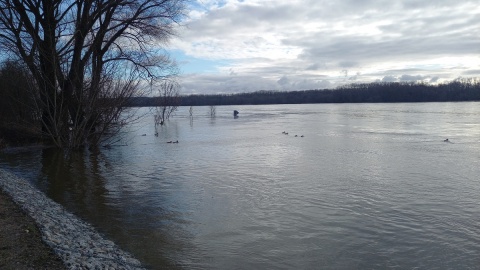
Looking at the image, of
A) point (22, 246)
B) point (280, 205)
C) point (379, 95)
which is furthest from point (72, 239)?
point (379, 95)

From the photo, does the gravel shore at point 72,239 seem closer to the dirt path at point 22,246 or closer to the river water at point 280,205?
the dirt path at point 22,246

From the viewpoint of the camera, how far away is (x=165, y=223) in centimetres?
906

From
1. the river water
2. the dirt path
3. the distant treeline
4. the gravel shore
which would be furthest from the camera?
the distant treeline

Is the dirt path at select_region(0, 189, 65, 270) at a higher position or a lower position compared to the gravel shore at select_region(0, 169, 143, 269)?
higher

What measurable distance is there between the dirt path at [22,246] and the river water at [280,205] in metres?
1.55

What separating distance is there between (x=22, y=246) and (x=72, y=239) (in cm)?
111

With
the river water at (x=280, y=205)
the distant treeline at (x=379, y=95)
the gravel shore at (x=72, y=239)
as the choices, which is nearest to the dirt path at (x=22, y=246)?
the gravel shore at (x=72, y=239)

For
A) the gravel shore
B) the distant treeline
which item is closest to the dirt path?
the gravel shore

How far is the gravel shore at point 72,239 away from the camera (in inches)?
240

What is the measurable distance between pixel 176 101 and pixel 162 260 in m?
62.1

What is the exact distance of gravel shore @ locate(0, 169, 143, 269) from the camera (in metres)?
6.09

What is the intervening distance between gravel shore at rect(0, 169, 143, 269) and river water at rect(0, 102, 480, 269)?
0.37 metres

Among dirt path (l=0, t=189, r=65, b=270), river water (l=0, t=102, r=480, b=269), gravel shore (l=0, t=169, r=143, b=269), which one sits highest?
dirt path (l=0, t=189, r=65, b=270)

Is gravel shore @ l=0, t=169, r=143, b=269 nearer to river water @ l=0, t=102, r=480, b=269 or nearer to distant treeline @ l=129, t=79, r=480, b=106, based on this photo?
river water @ l=0, t=102, r=480, b=269
